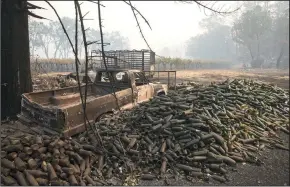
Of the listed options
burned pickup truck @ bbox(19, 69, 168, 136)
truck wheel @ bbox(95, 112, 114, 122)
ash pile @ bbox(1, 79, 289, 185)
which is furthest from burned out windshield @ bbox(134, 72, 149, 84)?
truck wheel @ bbox(95, 112, 114, 122)

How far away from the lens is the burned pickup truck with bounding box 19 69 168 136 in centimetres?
758

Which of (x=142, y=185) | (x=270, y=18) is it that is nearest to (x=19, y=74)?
(x=142, y=185)

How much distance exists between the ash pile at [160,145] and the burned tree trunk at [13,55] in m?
3.20

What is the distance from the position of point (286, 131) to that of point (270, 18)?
71.2m

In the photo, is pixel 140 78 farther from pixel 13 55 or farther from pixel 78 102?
pixel 13 55

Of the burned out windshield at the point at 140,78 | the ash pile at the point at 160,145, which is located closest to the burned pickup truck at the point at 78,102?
the burned out windshield at the point at 140,78

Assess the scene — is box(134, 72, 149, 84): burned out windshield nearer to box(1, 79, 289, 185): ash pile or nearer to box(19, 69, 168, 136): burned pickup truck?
box(19, 69, 168, 136): burned pickup truck

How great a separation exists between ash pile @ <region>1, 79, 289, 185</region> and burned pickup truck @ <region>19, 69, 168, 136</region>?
1.53 feet

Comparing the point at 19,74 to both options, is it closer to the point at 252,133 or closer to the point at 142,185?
the point at 142,185

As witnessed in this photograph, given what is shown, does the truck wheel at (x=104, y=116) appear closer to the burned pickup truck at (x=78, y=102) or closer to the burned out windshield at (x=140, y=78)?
the burned pickup truck at (x=78, y=102)

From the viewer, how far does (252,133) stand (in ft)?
31.2

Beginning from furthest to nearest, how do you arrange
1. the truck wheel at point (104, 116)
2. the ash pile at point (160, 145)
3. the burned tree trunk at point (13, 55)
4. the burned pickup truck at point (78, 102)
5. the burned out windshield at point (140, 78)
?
the burned out windshield at point (140, 78), the truck wheel at point (104, 116), the burned tree trunk at point (13, 55), the burned pickup truck at point (78, 102), the ash pile at point (160, 145)

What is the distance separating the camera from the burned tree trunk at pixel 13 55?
8.86 m

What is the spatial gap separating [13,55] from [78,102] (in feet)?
8.69
